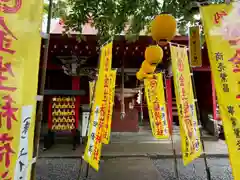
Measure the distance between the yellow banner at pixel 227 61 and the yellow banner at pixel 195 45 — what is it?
165cm

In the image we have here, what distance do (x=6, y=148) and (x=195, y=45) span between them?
134 inches

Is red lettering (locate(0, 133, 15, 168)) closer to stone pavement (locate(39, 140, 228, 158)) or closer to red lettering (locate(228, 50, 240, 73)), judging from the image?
red lettering (locate(228, 50, 240, 73))

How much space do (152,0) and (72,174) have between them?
444 cm

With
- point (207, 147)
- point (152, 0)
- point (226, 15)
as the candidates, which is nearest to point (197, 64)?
point (152, 0)

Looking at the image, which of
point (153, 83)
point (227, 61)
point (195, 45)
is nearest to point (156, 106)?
point (153, 83)

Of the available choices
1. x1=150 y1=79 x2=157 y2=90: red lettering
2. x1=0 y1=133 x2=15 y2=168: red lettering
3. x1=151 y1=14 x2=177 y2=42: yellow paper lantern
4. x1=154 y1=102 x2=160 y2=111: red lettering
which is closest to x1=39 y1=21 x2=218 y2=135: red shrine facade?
x1=154 y1=102 x2=160 y2=111: red lettering

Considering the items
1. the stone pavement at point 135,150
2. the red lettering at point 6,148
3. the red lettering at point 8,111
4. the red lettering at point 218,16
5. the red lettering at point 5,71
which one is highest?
the red lettering at point 218,16

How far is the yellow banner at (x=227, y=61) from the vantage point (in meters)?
1.81

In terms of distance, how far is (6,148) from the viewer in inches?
51.8

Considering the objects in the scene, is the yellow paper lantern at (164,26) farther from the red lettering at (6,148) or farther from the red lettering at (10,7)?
the red lettering at (6,148)

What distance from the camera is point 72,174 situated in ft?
17.1

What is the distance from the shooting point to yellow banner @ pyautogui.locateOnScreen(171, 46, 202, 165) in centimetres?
338

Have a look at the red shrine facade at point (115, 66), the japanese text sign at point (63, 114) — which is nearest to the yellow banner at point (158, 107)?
the red shrine facade at point (115, 66)

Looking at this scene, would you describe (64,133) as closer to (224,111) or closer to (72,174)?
(72,174)
